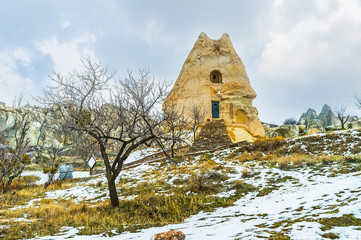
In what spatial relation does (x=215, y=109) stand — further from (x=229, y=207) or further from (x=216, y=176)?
(x=229, y=207)

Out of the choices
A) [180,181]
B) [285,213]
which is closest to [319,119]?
[180,181]

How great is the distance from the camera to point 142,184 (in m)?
10.9

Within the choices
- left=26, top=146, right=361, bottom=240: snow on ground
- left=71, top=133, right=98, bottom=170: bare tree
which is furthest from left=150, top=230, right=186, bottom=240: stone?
left=71, top=133, right=98, bottom=170: bare tree

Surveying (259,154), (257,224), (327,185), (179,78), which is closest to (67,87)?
(257,224)

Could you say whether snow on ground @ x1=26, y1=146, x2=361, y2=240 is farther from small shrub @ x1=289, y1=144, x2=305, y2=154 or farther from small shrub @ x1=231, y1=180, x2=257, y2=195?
small shrub @ x1=289, y1=144, x2=305, y2=154

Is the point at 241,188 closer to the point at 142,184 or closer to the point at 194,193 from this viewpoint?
the point at 194,193

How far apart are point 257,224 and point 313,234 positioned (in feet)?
3.57

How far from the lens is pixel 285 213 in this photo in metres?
4.39

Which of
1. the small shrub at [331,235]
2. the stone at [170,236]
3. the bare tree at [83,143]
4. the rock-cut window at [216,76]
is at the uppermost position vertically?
the rock-cut window at [216,76]

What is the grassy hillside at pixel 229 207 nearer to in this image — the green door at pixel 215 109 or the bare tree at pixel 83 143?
the bare tree at pixel 83 143

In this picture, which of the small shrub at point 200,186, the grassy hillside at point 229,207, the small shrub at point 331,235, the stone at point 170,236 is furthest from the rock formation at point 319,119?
the stone at point 170,236

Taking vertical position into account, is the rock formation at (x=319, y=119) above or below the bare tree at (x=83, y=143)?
above

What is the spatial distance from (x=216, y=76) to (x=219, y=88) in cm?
328

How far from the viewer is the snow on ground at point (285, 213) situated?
129 inches
